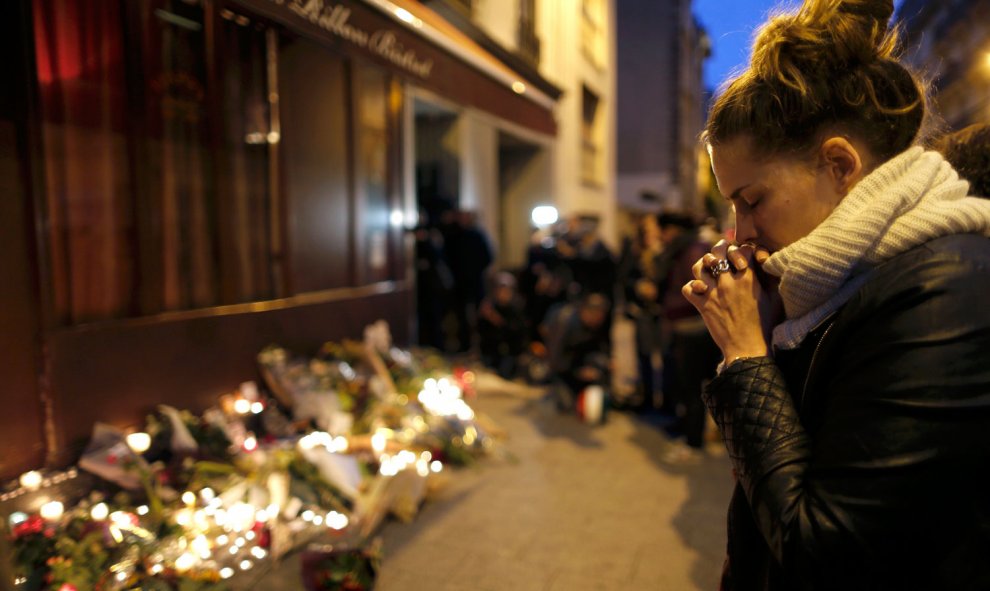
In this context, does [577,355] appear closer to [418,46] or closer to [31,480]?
[418,46]

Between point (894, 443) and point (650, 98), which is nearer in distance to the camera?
point (894, 443)

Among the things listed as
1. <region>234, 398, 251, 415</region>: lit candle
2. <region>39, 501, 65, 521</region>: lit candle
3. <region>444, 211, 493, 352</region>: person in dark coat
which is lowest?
<region>39, 501, 65, 521</region>: lit candle

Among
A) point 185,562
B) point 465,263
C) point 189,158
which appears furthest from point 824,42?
point 465,263

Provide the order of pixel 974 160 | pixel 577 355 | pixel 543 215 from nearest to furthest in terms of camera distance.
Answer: pixel 974 160, pixel 577 355, pixel 543 215

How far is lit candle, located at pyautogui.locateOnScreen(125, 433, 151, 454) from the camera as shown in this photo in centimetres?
335

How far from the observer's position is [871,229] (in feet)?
3.50

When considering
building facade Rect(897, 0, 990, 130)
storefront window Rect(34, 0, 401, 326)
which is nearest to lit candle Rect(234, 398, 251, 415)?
storefront window Rect(34, 0, 401, 326)

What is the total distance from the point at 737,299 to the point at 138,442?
10.7ft

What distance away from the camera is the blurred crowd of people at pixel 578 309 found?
209 inches

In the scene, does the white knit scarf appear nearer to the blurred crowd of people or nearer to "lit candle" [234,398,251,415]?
"lit candle" [234,398,251,415]

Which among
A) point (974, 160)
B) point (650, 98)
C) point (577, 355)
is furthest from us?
point (650, 98)

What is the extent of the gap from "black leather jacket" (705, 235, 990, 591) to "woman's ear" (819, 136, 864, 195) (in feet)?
0.61

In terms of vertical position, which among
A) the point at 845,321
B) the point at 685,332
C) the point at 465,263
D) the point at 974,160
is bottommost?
the point at 685,332

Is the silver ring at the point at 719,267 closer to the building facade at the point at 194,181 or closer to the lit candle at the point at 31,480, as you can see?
the building facade at the point at 194,181
